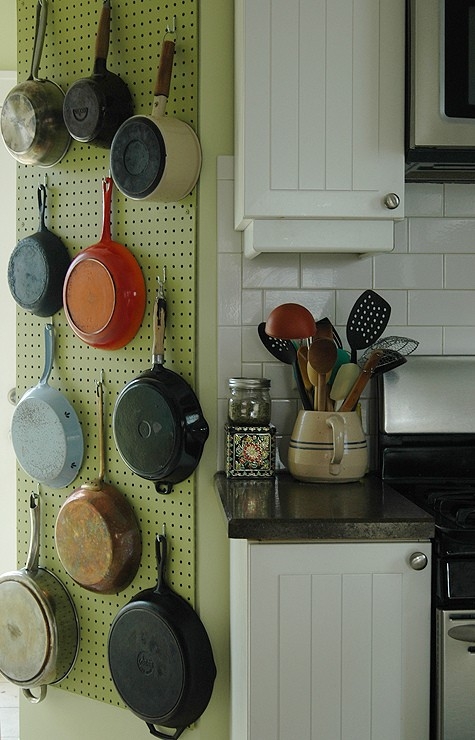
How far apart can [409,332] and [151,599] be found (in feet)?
3.19

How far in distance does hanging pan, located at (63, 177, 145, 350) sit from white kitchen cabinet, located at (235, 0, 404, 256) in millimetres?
449

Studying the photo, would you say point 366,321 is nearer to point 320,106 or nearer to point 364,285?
point 364,285

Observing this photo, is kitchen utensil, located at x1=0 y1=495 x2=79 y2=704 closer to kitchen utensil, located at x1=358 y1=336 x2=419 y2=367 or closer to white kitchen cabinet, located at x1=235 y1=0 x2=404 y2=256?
kitchen utensil, located at x1=358 y1=336 x2=419 y2=367

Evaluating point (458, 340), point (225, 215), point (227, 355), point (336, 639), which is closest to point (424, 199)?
point (458, 340)

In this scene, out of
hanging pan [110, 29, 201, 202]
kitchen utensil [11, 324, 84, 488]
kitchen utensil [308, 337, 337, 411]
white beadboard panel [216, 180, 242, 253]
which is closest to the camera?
kitchen utensil [308, 337, 337, 411]

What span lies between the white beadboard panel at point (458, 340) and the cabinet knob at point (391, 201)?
497 millimetres

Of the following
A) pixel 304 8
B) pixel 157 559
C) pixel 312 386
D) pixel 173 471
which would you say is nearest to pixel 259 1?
pixel 304 8

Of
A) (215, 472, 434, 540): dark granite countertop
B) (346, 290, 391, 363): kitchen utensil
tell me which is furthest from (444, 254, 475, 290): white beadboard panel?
(215, 472, 434, 540): dark granite countertop

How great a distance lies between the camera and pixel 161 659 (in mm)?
2098

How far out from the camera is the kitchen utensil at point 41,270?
2.30m

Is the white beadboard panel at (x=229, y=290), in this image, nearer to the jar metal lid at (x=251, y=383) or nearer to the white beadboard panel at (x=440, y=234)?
the jar metal lid at (x=251, y=383)

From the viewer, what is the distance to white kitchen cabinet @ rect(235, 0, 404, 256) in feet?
6.06

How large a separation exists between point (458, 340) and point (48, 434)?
3.76ft

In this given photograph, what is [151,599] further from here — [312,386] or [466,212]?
[466,212]
